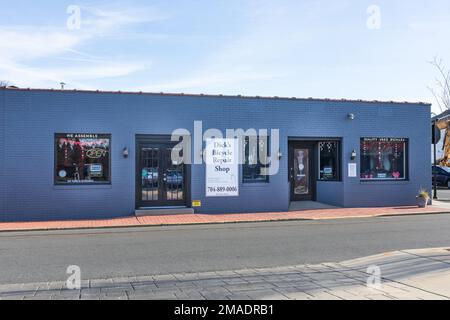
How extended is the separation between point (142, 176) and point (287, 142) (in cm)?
545

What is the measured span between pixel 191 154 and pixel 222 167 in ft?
3.88

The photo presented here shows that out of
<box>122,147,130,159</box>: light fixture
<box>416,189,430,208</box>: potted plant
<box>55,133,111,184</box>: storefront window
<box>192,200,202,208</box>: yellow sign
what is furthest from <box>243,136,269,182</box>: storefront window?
<box>416,189,430,208</box>: potted plant

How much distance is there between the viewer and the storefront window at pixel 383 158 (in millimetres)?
19906

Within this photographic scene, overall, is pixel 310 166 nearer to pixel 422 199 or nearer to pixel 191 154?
pixel 422 199

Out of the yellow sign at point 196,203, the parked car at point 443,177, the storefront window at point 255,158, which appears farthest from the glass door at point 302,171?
the parked car at point 443,177

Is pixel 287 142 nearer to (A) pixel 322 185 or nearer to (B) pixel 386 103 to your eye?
(A) pixel 322 185

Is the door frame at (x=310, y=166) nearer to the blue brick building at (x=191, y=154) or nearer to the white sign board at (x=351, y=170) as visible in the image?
the blue brick building at (x=191, y=154)

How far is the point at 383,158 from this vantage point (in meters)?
20.2

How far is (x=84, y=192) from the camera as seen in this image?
54.6 ft

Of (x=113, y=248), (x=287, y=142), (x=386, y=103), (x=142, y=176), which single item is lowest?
(x=113, y=248)

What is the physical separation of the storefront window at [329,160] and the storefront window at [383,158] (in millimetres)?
1019

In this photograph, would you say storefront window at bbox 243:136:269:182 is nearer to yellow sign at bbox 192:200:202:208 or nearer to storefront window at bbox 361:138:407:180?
yellow sign at bbox 192:200:202:208
